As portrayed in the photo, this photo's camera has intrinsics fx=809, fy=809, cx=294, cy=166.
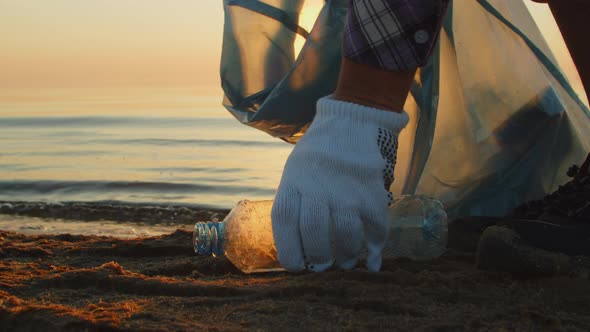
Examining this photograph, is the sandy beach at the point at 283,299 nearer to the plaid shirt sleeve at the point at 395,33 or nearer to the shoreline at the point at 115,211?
the plaid shirt sleeve at the point at 395,33

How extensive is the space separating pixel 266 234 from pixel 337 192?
332mm

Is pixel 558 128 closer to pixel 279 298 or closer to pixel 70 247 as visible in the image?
pixel 279 298

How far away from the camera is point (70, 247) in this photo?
2254 mm

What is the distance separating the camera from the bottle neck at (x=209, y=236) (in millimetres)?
1866

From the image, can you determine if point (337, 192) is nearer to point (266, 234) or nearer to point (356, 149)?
point (356, 149)

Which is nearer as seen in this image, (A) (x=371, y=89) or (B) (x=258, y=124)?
(A) (x=371, y=89)

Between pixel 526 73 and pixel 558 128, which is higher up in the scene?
pixel 526 73

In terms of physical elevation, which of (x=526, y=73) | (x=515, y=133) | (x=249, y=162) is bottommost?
(x=249, y=162)

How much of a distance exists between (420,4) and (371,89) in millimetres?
216

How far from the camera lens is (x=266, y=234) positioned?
1.92 m

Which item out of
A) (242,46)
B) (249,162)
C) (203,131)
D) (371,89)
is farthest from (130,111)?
(371,89)

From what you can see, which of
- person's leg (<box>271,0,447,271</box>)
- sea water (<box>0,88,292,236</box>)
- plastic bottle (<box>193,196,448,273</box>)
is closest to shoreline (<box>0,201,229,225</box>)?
sea water (<box>0,88,292,236</box>)

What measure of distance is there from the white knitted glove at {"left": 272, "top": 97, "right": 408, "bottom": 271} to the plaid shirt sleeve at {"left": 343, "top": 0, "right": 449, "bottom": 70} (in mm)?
123

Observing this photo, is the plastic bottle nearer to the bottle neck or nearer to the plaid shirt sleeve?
the bottle neck
